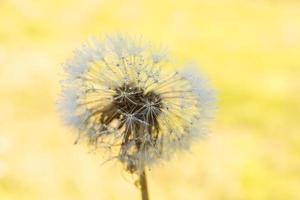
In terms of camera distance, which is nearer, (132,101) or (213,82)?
(132,101)

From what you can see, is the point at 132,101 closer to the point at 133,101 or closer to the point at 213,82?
the point at 133,101

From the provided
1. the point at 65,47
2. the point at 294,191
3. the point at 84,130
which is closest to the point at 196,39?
the point at 65,47

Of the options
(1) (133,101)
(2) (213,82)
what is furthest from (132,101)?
(2) (213,82)

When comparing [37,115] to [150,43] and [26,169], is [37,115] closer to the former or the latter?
[26,169]

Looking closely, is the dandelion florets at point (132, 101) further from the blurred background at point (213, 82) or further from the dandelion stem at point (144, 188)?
the blurred background at point (213, 82)

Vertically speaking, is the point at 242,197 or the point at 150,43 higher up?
the point at 150,43

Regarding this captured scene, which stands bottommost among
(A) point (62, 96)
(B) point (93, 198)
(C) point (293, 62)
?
(B) point (93, 198)
